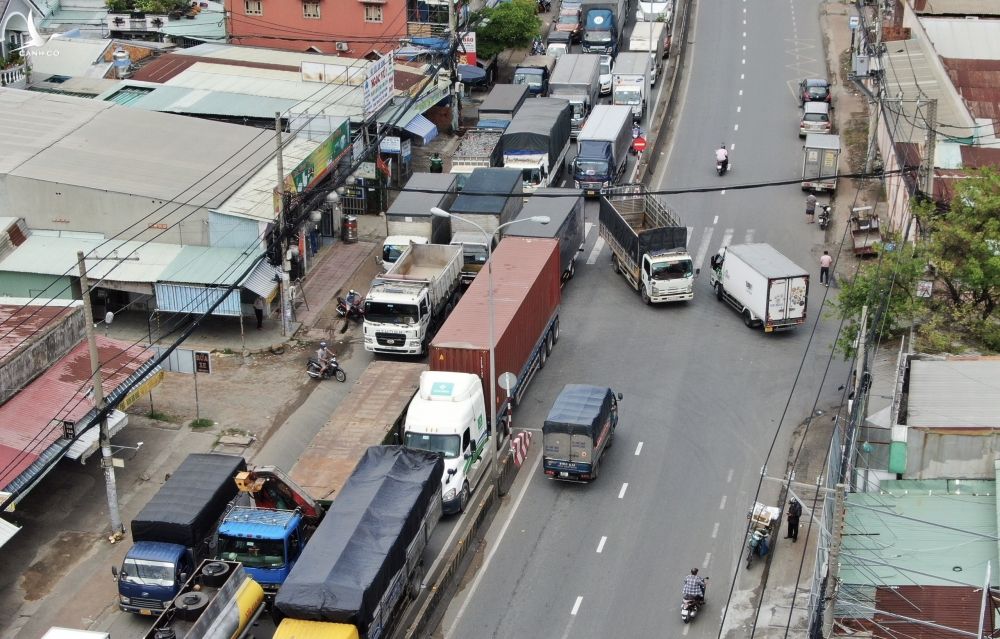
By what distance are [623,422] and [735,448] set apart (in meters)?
3.79

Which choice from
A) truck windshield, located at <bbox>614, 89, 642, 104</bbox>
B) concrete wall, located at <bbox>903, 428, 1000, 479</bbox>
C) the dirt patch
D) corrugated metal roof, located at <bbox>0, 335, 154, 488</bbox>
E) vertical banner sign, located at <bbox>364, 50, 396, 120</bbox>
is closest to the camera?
concrete wall, located at <bbox>903, 428, 1000, 479</bbox>

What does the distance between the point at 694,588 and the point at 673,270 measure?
19.8 metres

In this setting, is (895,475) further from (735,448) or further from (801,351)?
(801,351)

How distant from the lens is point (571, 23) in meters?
88.2

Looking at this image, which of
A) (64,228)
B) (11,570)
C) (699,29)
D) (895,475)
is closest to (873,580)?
(895,475)

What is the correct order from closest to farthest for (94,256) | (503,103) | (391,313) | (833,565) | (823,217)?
(833,565) < (391,313) < (94,256) < (823,217) < (503,103)

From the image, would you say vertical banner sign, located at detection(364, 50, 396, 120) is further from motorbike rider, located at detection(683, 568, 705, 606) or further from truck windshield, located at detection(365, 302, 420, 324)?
motorbike rider, located at detection(683, 568, 705, 606)

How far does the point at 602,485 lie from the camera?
42.4m

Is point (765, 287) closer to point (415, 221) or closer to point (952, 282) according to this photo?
point (952, 282)

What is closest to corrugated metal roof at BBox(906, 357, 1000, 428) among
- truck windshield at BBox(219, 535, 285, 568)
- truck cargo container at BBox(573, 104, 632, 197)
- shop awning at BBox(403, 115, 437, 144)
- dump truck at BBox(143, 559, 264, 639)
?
truck windshield at BBox(219, 535, 285, 568)

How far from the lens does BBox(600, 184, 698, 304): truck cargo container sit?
53.5 meters

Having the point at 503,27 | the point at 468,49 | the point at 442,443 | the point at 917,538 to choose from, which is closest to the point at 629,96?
the point at 468,49

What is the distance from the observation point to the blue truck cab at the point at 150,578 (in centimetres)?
3612

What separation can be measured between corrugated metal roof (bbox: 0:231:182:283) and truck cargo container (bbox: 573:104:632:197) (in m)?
19.2
